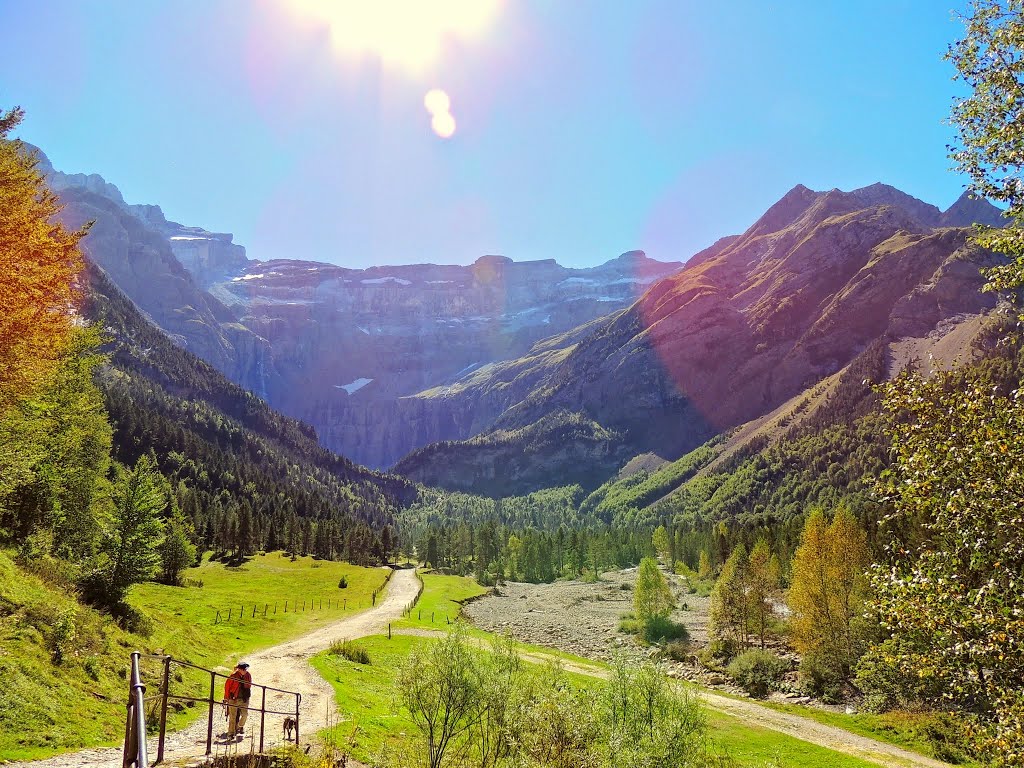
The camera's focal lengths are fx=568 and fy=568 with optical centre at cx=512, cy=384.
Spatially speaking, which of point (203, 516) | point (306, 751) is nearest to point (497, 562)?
point (203, 516)

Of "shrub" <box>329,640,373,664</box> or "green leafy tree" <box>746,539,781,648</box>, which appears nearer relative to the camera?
"shrub" <box>329,640,373,664</box>

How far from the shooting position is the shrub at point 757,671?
196 ft

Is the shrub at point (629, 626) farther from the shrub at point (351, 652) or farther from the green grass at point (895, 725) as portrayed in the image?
the shrub at point (351, 652)

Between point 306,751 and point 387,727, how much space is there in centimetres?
1059

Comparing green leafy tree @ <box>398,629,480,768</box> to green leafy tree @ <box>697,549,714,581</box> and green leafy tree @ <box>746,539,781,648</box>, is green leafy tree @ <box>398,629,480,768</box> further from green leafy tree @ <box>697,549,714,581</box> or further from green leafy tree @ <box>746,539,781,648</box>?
green leafy tree @ <box>697,549,714,581</box>

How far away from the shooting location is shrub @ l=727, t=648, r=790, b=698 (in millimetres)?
59750

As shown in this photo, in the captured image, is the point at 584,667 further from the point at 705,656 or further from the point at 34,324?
the point at 34,324

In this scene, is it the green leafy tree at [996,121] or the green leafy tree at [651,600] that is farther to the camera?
the green leafy tree at [651,600]

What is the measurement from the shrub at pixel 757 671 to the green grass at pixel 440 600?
32.1m

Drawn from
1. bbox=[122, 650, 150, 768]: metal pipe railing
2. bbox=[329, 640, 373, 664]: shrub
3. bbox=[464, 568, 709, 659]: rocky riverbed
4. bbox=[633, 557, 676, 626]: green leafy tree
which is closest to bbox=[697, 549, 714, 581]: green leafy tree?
bbox=[464, 568, 709, 659]: rocky riverbed

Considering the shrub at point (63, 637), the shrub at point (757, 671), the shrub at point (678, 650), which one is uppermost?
the shrub at point (63, 637)

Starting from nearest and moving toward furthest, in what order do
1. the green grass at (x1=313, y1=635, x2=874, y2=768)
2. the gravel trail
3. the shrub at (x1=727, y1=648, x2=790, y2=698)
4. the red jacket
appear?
1. the red jacket
2. the green grass at (x1=313, y1=635, x2=874, y2=768)
3. the gravel trail
4. the shrub at (x1=727, y1=648, x2=790, y2=698)

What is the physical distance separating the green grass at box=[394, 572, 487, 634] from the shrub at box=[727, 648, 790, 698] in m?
32.1

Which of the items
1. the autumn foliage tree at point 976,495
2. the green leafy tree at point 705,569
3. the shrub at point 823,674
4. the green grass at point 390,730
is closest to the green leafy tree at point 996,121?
the autumn foliage tree at point 976,495
